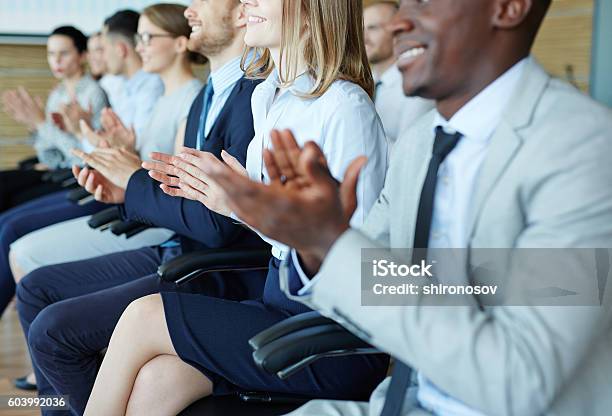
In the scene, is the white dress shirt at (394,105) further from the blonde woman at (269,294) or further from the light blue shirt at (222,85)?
the blonde woman at (269,294)

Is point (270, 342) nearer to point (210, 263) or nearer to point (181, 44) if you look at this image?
point (210, 263)

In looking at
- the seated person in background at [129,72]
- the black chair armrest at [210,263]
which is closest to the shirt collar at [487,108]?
the black chair armrest at [210,263]

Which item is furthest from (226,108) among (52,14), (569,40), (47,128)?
(52,14)

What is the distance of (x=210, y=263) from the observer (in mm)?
1977

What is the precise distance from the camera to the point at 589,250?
3.39 feet

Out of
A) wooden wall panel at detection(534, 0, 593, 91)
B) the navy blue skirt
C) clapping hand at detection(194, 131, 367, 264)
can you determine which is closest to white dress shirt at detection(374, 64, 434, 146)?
wooden wall panel at detection(534, 0, 593, 91)

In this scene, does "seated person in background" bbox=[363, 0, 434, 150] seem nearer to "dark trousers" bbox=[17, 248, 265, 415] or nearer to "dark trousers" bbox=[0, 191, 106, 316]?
"dark trousers" bbox=[17, 248, 265, 415]

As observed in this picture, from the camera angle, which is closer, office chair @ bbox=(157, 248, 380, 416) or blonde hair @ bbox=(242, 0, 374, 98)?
office chair @ bbox=(157, 248, 380, 416)

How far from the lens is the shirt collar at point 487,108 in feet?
3.76

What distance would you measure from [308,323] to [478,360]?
427mm

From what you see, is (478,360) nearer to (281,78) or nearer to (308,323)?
(308,323)

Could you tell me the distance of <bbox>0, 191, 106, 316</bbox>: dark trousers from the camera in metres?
3.35

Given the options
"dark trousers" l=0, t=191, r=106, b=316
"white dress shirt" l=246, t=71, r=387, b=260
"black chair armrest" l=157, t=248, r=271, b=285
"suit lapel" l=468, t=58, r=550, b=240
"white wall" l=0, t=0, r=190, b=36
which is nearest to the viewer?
"suit lapel" l=468, t=58, r=550, b=240

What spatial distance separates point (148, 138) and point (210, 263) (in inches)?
55.4
